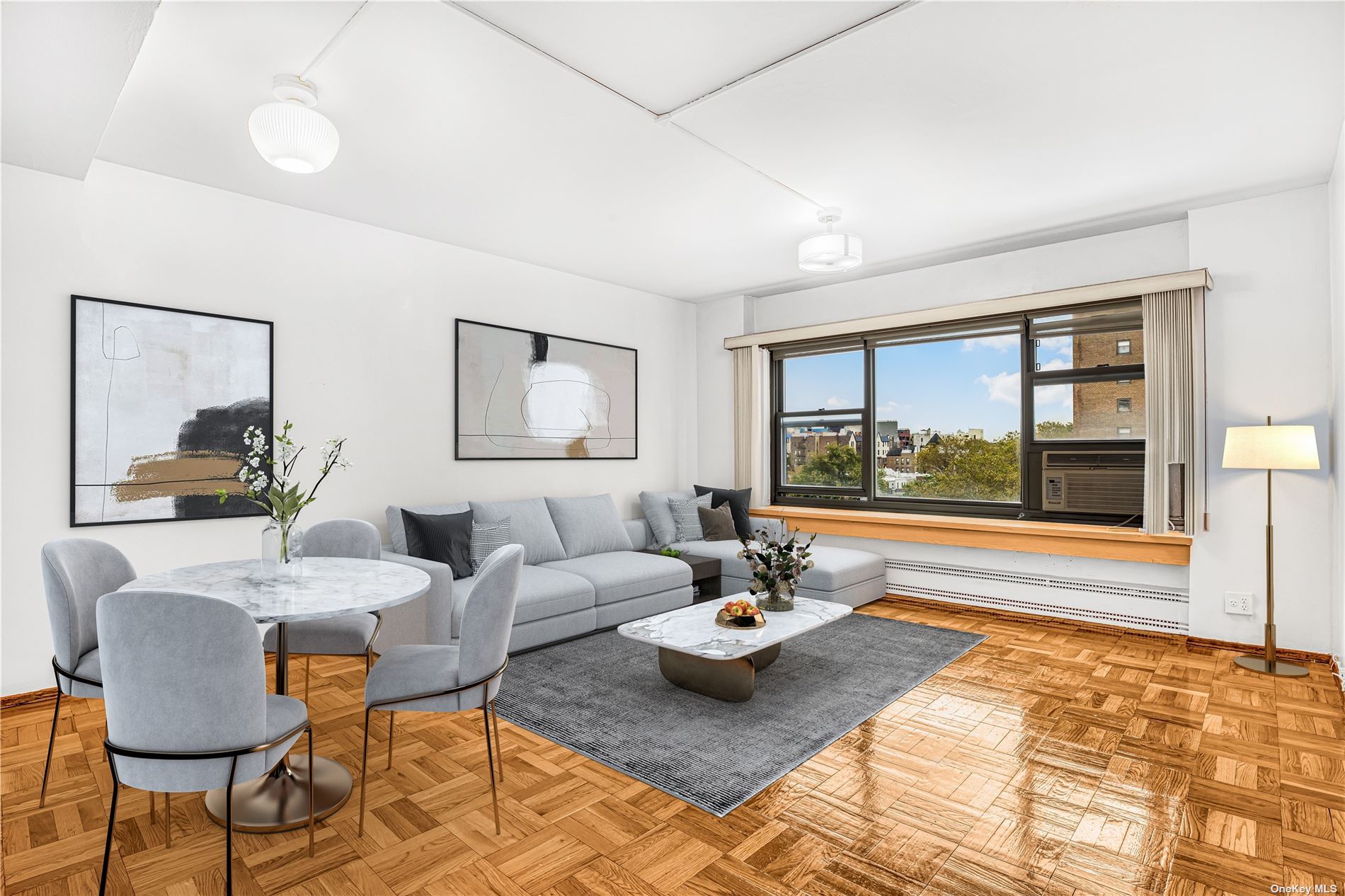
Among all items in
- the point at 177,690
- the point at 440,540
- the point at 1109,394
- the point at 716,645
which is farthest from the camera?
the point at 1109,394

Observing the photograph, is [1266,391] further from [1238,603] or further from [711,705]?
[711,705]

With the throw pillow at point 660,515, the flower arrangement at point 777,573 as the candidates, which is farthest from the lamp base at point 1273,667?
the throw pillow at point 660,515

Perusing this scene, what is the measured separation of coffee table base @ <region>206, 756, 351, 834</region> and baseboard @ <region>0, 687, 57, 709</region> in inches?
67.0

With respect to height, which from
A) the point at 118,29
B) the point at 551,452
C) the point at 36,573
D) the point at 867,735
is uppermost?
the point at 118,29

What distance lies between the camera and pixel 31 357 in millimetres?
3277

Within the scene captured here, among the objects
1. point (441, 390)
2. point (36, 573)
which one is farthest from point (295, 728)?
point (441, 390)

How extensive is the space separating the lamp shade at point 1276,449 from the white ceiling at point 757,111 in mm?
1429

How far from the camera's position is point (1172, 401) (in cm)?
430

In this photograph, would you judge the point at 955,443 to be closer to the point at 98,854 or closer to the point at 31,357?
the point at 98,854

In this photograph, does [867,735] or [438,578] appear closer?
[867,735]

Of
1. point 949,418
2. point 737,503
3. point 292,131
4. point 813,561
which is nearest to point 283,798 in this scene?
point 292,131

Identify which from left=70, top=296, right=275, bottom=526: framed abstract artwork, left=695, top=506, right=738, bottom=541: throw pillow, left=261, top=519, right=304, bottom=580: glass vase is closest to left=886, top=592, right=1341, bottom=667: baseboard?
left=695, top=506, right=738, bottom=541: throw pillow

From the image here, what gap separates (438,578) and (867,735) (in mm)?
2278

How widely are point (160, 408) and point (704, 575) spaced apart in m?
3.66
